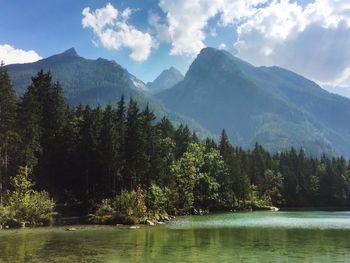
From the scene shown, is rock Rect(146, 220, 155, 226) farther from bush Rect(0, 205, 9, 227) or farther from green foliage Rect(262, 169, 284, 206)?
green foliage Rect(262, 169, 284, 206)

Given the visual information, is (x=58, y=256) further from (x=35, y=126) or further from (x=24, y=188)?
(x=35, y=126)

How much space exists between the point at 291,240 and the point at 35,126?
4704cm

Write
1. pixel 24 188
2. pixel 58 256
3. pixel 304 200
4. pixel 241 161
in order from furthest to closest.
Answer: pixel 304 200
pixel 241 161
pixel 24 188
pixel 58 256

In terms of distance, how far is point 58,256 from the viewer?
3350 cm

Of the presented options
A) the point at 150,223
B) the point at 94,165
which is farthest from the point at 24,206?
the point at 94,165

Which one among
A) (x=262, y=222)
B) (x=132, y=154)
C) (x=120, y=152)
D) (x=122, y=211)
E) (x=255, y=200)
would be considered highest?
(x=120, y=152)

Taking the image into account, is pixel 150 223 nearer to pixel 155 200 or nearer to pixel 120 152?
pixel 155 200

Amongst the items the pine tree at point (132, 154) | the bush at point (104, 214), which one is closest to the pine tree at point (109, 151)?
the pine tree at point (132, 154)

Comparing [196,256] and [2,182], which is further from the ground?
[2,182]

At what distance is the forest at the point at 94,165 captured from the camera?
69.3 m

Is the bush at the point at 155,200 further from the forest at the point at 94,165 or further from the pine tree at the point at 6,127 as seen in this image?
the pine tree at the point at 6,127

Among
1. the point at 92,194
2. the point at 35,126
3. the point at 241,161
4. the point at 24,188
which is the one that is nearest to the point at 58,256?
the point at 24,188

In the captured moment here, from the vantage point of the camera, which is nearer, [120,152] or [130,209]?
[130,209]

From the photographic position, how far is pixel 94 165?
83.8m
